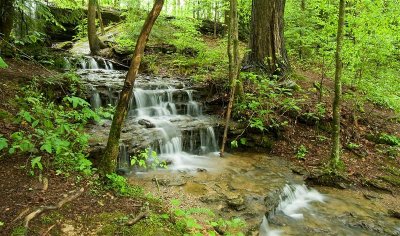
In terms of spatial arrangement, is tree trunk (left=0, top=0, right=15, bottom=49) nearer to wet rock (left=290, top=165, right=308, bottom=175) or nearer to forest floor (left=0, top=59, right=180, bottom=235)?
forest floor (left=0, top=59, right=180, bottom=235)

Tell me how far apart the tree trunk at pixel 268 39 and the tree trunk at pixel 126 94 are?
619cm

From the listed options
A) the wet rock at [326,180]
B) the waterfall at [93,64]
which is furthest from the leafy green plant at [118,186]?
the waterfall at [93,64]

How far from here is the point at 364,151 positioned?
8.29 m

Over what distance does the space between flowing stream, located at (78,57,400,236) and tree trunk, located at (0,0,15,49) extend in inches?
99.1

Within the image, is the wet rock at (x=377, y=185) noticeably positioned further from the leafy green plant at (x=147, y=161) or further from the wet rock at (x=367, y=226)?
the leafy green plant at (x=147, y=161)

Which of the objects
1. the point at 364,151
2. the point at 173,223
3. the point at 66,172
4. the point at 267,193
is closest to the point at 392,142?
the point at 364,151

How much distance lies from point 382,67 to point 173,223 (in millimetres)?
8698

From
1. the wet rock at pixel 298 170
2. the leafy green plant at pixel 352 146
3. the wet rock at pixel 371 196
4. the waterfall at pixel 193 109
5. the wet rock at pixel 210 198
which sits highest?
the waterfall at pixel 193 109

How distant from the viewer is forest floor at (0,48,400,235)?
138 inches

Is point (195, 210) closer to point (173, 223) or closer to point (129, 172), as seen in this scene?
point (173, 223)

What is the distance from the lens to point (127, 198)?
4.27 meters

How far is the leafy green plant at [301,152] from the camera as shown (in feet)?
26.2

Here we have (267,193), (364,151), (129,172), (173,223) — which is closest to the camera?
(173,223)

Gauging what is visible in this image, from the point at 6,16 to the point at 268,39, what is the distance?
23.4 feet
